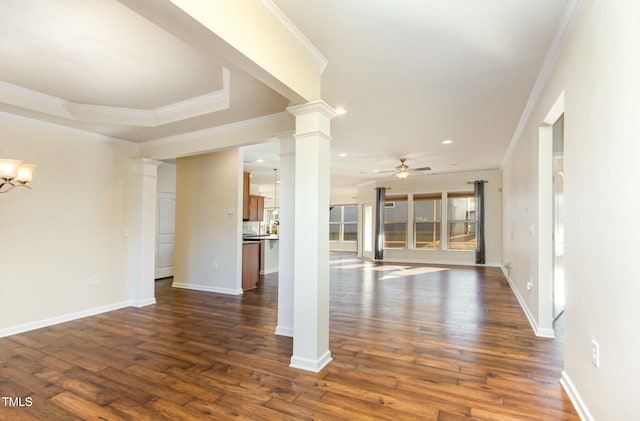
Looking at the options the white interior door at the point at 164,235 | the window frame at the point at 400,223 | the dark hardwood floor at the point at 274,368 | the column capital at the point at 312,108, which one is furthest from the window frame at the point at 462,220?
the column capital at the point at 312,108

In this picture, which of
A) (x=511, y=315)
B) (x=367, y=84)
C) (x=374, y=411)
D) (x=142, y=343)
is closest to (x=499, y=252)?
(x=511, y=315)

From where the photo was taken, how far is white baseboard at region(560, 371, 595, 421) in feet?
6.07

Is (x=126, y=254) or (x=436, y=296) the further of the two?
(x=436, y=296)

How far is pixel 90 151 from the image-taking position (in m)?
4.20

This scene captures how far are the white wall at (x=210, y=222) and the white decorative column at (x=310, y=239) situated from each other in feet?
9.69

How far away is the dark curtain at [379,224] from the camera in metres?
9.73

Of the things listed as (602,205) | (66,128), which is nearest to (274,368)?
(602,205)

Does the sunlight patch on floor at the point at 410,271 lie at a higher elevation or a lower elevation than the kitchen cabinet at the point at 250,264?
lower

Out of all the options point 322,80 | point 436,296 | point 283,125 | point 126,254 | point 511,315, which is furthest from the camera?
point 436,296

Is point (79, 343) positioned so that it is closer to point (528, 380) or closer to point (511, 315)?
point (528, 380)

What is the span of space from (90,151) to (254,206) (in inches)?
155

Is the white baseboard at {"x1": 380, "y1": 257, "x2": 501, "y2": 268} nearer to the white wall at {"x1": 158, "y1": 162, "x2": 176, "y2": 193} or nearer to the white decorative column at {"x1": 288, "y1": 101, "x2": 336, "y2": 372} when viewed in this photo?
the white wall at {"x1": 158, "y1": 162, "x2": 176, "y2": 193}

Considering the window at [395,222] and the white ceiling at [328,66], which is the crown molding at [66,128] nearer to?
the white ceiling at [328,66]

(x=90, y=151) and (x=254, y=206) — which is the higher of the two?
(x=90, y=151)
